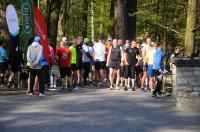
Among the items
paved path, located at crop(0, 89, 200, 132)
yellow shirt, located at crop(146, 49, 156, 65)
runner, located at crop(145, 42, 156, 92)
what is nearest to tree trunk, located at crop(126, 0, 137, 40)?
runner, located at crop(145, 42, 156, 92)

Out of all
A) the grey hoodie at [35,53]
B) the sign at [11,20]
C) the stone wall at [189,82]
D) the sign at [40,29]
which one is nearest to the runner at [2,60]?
the sign at [11,20]

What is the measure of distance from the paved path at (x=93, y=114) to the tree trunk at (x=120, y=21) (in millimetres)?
7308

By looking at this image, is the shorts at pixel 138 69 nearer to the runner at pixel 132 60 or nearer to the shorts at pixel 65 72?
the runner at pixel 132 60

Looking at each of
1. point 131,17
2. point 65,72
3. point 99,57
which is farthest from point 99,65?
point 131,17

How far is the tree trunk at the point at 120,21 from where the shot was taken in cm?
2598

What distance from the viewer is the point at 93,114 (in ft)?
47.3

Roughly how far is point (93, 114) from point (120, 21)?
12171 millimetres

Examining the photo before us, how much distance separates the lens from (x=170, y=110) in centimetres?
1568

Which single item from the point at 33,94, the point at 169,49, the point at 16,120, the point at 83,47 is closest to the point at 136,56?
the point at 83,47

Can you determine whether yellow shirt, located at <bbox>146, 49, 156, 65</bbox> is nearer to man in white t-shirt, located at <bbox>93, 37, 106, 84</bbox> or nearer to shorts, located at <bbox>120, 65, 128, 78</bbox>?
shorts, located at <bbox>120, 65, 128, 78</bbox>

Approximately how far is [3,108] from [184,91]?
500 centimetres

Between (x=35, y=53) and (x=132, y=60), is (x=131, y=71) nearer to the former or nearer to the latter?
(x=132, y=60)

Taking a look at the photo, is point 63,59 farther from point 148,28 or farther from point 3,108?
point 148,28

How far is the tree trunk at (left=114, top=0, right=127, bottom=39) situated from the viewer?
26.0 meters
